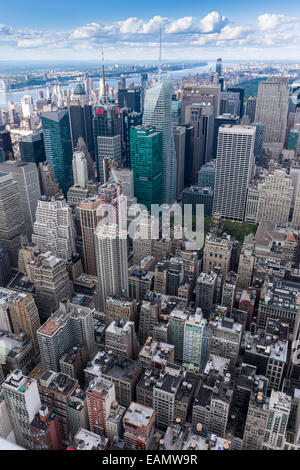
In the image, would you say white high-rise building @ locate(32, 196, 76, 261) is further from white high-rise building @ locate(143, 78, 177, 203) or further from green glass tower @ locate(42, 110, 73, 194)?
white high-rise building @ locate(143, 78, 177, 203)

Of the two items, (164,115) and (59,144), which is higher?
(164,115)

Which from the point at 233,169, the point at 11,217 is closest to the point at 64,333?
the point at 11,217

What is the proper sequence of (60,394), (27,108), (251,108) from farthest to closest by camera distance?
1. (251,108)
2. (27,108)
3. (60,394)

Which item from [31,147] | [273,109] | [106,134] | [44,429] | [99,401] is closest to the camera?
[44,429]

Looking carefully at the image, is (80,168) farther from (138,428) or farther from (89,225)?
(138,428)

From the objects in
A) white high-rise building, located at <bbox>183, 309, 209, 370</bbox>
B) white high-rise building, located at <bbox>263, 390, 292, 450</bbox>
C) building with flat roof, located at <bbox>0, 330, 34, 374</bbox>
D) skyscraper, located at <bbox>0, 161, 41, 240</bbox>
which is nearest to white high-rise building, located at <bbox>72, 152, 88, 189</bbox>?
skyscraper, located at <bbox>0, 161, 41, 240</bbox>

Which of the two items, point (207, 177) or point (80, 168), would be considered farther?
point (207, 177)

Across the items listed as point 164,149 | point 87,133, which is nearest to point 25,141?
point 87,133

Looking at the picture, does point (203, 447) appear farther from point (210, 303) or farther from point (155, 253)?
point (155, 253)
